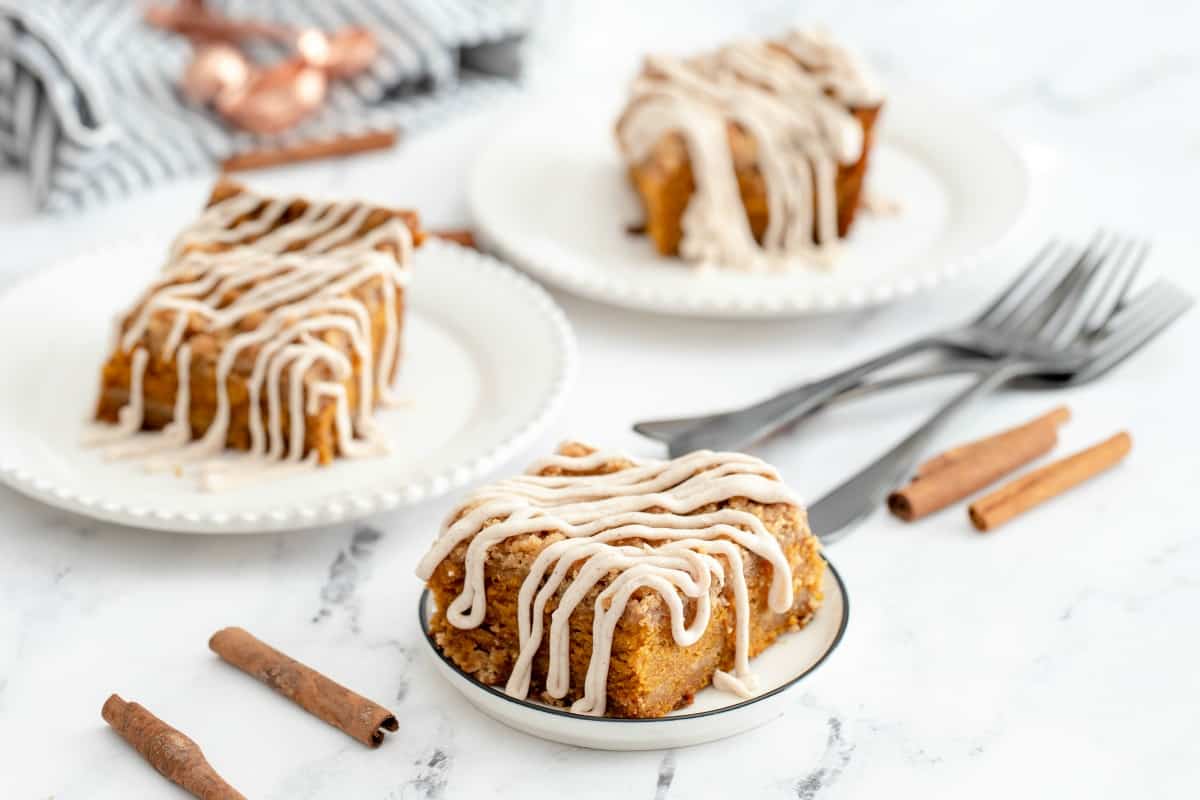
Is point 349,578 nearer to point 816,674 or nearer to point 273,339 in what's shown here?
point 273,339

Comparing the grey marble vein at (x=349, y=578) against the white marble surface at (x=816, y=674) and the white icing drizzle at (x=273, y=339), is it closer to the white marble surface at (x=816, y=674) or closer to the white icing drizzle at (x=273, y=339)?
the white marble surface at (x=816, y=674)

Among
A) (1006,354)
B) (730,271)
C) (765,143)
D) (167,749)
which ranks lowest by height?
(167,749)

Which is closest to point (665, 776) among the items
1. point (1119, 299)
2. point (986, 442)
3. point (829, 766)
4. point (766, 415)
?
point (829, 766)

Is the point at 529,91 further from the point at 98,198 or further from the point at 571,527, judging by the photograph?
the point at 571,527

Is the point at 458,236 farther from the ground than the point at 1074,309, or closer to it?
closer to it

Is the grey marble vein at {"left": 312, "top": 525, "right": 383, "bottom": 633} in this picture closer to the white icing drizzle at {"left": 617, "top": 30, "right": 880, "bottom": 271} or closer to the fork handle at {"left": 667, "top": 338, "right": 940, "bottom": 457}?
the fork handle at {"left": 667, "top": 338, "right": 940, "bottom": 457}

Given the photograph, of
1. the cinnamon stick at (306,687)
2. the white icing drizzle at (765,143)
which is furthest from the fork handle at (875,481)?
the cinnamon stick at (306,687)

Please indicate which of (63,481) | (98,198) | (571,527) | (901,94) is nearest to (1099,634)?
(571,527)
